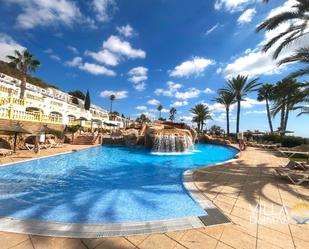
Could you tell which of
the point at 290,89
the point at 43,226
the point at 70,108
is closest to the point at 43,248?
the point at 43,226

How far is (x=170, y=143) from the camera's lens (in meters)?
22.0

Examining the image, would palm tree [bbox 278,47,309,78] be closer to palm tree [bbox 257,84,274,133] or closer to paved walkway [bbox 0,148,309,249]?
paved walkway [bbox 0,148,309,249]

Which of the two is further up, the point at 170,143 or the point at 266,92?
the point at 266,92

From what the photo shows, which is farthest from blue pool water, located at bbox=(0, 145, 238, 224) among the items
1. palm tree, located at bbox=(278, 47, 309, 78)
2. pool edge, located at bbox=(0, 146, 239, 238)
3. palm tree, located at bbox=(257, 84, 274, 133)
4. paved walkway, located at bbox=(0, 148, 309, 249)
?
palm tree, located at bbox=(257, 84, 274, 133)

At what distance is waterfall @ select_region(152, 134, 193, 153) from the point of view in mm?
21844

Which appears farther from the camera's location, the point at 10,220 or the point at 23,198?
the point at 23,198

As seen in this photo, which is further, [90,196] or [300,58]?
[300,58]

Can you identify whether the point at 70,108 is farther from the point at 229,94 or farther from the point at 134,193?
the point at 134,193

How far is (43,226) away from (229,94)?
38.3m

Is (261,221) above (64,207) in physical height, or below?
above

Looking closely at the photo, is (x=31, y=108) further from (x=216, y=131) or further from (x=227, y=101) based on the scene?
(x=216, y=131)

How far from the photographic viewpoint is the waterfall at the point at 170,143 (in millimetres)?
21844

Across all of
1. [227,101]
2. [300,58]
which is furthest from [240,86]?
[300,58]

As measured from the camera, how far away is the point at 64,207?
5930 millimetres
